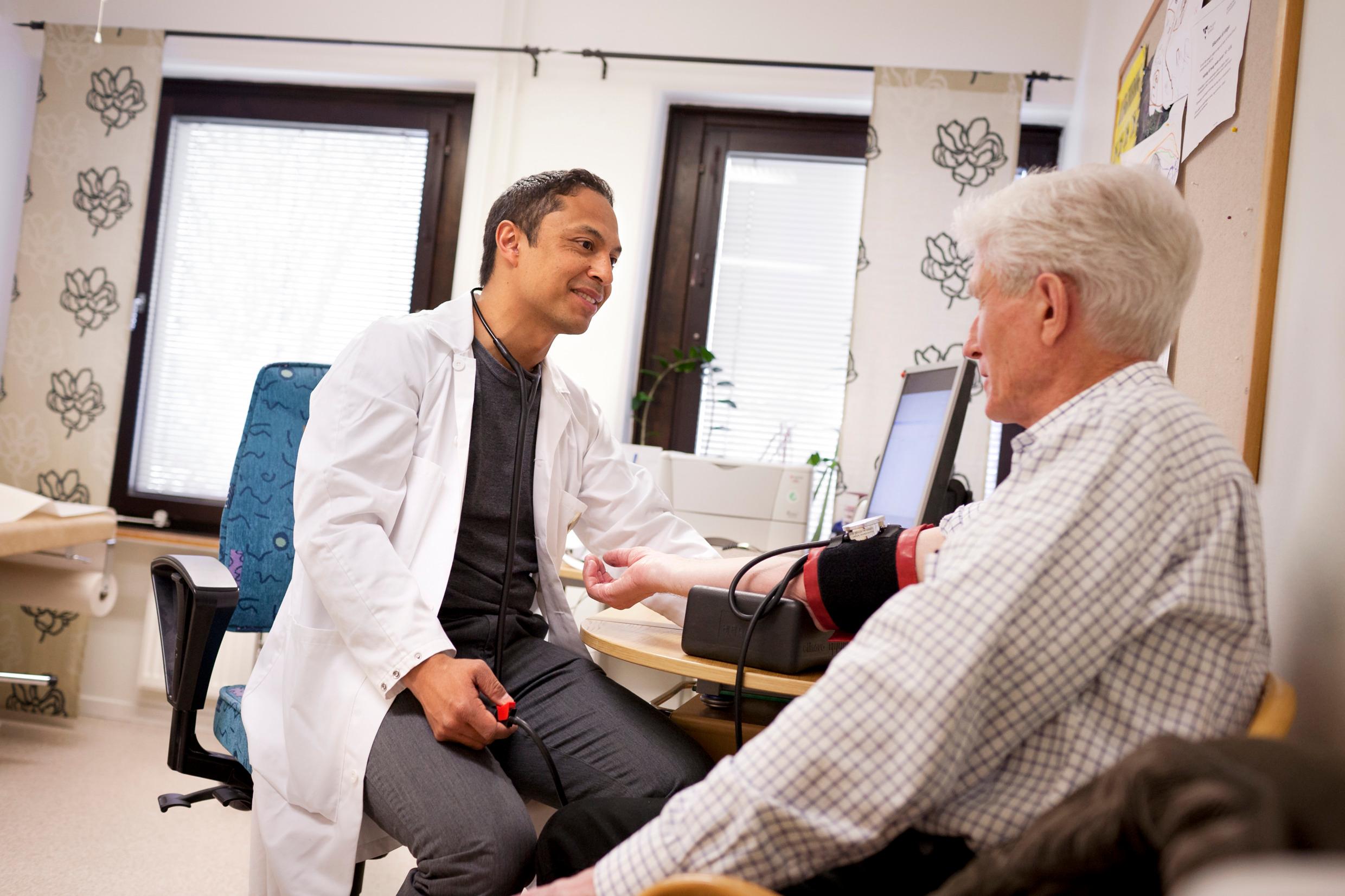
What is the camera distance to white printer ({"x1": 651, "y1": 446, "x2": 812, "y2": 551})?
8.99 ft

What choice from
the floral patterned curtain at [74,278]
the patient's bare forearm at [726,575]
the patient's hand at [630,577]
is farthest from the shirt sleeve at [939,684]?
the floral patterned curtain at [74,278]

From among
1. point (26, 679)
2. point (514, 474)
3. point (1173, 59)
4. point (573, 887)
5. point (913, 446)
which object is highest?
point (1173, 59)

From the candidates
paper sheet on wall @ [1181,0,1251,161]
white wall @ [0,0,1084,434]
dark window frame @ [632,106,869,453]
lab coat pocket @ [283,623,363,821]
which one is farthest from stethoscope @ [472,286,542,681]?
dark window frame @ [632,106,869,453]

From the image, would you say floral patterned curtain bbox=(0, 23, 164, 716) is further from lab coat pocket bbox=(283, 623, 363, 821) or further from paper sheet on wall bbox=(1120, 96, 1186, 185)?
paper sheet on wall bbox=(1120, 96, 1186, 185)

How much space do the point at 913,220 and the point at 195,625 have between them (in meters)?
2.58

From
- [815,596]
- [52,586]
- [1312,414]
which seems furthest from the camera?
[52,586]

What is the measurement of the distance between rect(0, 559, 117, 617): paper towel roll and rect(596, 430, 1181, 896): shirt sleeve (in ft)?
9.41

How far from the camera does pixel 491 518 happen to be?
1661 mm

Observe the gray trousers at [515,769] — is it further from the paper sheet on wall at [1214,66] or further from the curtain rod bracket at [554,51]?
the curtain rod bracket at [554,51]

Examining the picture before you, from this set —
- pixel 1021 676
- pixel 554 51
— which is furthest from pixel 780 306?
pixel 1021 676

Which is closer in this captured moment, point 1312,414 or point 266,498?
point 1312,414

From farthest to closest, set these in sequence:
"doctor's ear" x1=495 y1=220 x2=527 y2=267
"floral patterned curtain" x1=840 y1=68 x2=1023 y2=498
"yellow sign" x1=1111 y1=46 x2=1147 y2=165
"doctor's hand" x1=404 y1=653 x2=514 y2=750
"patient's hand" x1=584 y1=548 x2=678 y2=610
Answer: "floral patterned curtain" x1=840 y1=68 x2=1023 y2=498, "yellow sign" x1=1111 y1=46 x2=1147 y2=165, "doctor's ear" x1=495 y1=220 x2=527 y2=267, "patient's hand" x1=584 y1=548 x2=678 y2=610, "doctor's hand" x1=404 y1=653 x2=514 y2=750

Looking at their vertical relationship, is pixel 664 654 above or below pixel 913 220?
below

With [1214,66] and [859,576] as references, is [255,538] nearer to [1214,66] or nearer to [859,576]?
[859,576]
